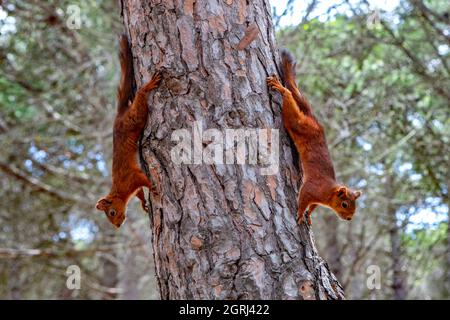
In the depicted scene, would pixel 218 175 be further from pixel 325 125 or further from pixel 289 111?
pixel 325 125

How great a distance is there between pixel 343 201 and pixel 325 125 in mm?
3246

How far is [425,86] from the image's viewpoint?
6.83 metres

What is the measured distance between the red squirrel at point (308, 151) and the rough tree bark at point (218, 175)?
0.07 metres

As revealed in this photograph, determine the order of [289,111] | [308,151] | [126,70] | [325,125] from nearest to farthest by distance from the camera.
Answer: [289,111] < [126,70] < [308,151] < [325,125]

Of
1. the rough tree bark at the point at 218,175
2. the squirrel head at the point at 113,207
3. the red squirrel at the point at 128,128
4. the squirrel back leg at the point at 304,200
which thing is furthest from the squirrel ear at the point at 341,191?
the squirrel head at the point at 113,207

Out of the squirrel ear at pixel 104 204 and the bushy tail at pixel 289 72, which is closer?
the bushy tail at pixel 289 72

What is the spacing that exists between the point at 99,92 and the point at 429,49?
4196 mm

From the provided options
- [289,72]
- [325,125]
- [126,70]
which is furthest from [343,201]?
[325,125]

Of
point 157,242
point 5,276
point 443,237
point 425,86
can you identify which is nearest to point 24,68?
point 5,276

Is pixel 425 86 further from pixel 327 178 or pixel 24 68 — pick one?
pixel 24 68

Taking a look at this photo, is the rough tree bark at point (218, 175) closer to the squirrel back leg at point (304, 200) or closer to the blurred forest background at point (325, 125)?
the squirrel back leg at point (304, 200)

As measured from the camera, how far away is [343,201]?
151 inches

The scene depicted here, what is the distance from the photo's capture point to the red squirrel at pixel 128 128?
294 centimetres

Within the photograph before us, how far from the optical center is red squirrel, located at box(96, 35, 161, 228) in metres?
2.94
